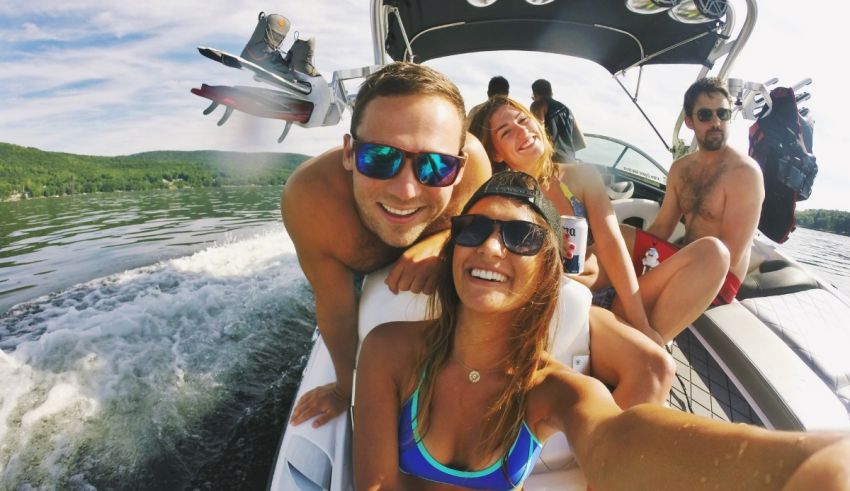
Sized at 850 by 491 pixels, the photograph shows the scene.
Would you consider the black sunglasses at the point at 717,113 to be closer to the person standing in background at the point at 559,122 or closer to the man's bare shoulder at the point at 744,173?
the man's bare shoulder at the point at 744,173

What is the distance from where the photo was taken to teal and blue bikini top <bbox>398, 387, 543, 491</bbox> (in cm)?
107

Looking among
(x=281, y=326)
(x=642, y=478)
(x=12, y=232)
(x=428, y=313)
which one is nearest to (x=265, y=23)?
(x=428, y=313)

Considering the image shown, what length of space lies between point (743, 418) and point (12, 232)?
64.6 ft

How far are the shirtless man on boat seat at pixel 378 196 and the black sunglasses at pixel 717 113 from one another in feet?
5.99

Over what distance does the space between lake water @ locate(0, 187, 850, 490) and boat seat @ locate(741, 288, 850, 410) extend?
2.90 meters

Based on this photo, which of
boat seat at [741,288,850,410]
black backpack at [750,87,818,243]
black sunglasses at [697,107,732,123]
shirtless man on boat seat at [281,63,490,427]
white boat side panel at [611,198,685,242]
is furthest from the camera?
white boat side panel at [611,198,685,242]

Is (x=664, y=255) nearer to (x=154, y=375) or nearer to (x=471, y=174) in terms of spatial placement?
(x=471, y=174)

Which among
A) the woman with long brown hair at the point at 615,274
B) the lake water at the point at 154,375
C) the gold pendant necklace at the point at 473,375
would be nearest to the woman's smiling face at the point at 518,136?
the woman with long brown hair at the point at 615,274

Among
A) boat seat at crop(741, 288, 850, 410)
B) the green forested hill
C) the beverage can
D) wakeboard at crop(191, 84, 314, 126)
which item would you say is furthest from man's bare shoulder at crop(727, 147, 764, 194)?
the green forested hill

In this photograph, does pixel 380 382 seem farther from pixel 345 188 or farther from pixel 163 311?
pixel 163 311

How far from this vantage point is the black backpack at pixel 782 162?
126 inches

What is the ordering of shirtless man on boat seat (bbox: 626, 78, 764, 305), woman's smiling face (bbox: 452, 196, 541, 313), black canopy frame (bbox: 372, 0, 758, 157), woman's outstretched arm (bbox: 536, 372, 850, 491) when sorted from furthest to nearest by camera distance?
black canopy frame (bbox: 372, 0, 758, 157) → shirtless man on boat seat (bbox: 626, 78, 764, 305) → woman's smiling face (bbox: 452, 196, 541, 313) → woman's outstretched arm (bbox: 536, 372, 850, 491)

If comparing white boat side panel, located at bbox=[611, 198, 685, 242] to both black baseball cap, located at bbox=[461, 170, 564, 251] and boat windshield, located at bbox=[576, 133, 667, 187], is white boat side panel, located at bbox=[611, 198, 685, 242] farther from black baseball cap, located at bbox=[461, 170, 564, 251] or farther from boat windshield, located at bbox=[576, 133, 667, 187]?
black baseball cap, located at bbox=[461, 170, 564, 251]

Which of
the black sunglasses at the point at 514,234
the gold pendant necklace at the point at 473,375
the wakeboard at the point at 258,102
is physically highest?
the wakeboard at the point at 258,102
